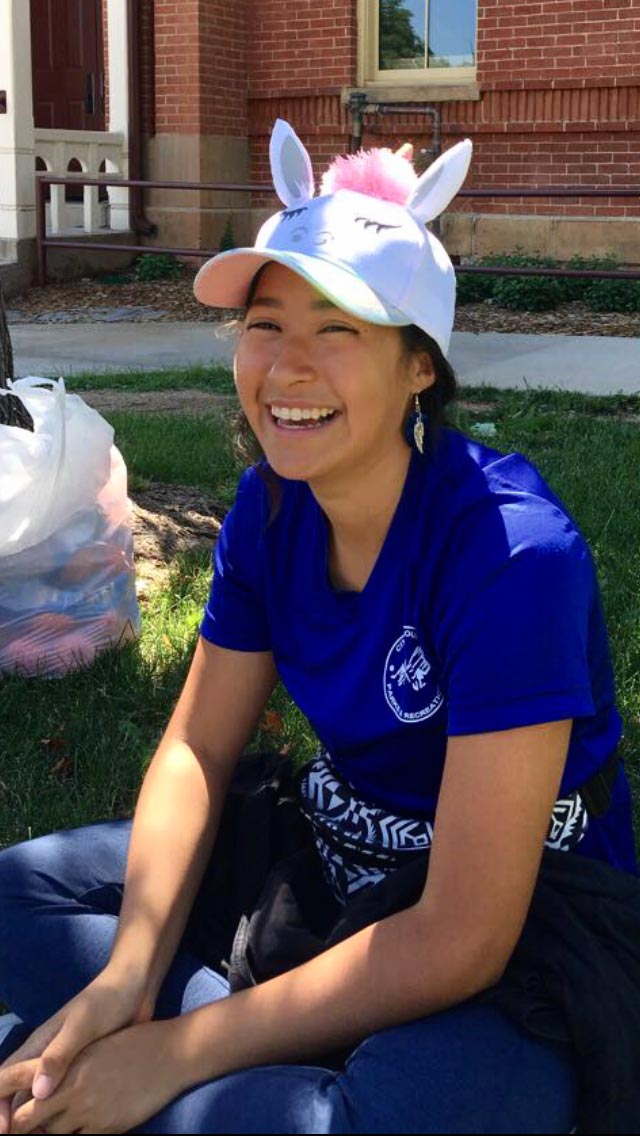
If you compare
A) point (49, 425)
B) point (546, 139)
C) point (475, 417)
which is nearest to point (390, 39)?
point (546, 139)

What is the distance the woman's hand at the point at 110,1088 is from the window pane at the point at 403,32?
12150mm

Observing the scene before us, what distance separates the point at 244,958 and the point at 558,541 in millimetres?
708

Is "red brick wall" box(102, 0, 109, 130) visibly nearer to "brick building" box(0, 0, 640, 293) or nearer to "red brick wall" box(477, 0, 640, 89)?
"brick building" box(0, 0, 640, 293)

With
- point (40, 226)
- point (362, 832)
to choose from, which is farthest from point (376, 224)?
point (40, 226)

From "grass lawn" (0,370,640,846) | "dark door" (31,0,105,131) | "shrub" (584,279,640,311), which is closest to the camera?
"grass lawn" (0,370,640,846)

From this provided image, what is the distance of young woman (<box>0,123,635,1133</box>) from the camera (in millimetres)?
1664

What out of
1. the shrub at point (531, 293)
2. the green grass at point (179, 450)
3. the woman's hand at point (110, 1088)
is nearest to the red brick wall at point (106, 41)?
the shrub at point (531, 293)

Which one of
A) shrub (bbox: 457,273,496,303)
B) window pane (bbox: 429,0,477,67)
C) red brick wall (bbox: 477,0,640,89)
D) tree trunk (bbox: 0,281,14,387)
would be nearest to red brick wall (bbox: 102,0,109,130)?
window pane (bbox: 429,0,477,67)

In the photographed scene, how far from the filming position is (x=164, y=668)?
12.3 feet

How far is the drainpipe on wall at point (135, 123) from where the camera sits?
503 inches

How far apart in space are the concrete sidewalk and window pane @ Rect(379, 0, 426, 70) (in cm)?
380

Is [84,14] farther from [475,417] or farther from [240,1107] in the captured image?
[240,1107]

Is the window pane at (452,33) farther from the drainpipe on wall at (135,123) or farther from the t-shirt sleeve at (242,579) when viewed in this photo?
the t-shirt sleeve at (242,579)

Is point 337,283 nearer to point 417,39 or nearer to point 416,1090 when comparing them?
point 416,1090
